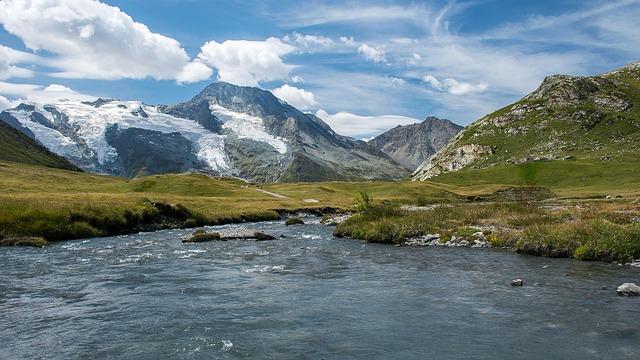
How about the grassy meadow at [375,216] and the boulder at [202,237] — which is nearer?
the grassy meadow at [375,216]

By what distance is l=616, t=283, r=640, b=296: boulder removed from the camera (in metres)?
25.9

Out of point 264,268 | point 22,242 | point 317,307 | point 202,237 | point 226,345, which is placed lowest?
point 22,242

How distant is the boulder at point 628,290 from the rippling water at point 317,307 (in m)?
0.63

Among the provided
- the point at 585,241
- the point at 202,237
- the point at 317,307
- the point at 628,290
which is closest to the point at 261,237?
the point at 202,237

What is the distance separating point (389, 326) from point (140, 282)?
18027 mm

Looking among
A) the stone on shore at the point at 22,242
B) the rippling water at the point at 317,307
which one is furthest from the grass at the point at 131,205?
the rippling water at the point at 317,307

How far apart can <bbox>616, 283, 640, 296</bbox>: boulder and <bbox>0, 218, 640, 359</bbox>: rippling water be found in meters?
0.63

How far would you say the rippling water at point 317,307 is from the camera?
19141 mm

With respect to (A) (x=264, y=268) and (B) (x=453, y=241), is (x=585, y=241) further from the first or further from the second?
(A) (x=264, y=268)

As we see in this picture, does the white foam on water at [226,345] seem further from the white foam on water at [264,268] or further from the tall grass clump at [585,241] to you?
the tall grass clump at [585,241]

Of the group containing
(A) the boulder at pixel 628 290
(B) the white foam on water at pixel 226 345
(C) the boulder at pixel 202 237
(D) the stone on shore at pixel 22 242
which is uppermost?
(A) the boulder at pixel 628 290

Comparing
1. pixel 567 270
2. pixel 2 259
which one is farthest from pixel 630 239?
pixel 2 259

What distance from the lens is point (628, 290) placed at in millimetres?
25938

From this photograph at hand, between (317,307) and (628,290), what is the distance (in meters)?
15.8
